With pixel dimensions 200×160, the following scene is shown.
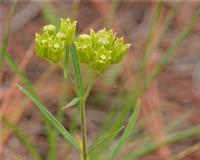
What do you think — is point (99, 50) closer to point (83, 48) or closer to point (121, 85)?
point (83, 48)

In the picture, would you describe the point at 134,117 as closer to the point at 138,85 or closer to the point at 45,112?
the point at 45,112

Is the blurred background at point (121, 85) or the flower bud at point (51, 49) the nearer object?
the flower bud at point (51, 49)

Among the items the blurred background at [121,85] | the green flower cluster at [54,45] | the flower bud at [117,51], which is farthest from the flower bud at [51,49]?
the blurred background at [121,85]

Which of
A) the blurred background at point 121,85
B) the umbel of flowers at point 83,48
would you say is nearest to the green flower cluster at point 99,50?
the umbel of flowers at point 83,48

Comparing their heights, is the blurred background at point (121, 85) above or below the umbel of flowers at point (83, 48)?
below

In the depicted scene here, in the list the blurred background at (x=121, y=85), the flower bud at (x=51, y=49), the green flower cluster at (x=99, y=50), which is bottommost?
the blurred background at (x=121, y=85)

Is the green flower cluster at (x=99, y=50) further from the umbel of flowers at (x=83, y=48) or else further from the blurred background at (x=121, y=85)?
the blurred background at (x=121, y=85)

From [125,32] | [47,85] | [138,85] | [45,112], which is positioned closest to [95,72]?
[45,112]
